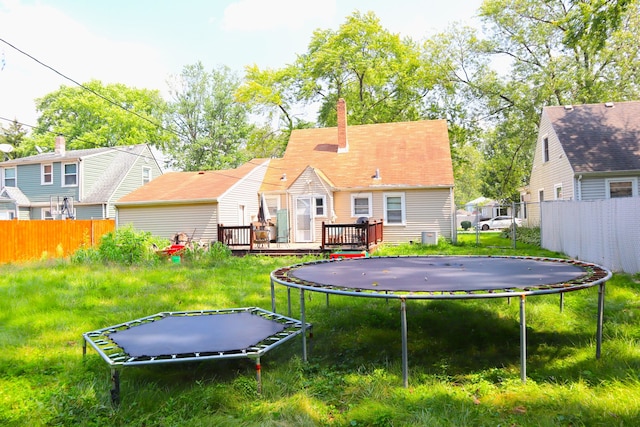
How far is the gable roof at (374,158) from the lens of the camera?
17.4 metres

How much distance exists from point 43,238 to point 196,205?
18.0 ft

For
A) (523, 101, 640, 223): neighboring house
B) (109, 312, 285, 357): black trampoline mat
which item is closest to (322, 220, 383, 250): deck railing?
(523, 101, 640, 223): neighboring house

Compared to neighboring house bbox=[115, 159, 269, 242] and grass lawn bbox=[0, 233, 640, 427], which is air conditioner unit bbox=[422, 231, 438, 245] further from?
grass lawn bbox=[0, 233, 640, 427]

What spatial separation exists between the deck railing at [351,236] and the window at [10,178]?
66.0 ft

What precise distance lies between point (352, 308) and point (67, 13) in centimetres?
972

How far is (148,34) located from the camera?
40.9ft

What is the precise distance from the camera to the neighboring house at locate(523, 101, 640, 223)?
1466 cm

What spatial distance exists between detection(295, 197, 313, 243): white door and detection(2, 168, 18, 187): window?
57.9 ft

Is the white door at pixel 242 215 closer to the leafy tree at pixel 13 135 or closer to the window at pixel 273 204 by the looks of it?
the window at pixel 273 204

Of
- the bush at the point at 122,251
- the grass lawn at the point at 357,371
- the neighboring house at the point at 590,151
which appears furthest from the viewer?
the neighboring house at the point at 590,151

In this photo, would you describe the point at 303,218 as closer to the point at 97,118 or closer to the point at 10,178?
the point at 10,178

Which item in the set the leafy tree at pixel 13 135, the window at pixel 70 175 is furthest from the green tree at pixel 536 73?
the leafy tree at pixel 13 135

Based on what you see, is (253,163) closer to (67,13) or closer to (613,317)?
(67,13)

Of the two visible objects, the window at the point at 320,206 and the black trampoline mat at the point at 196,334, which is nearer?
the black trampoline mat at the point at 196,334
